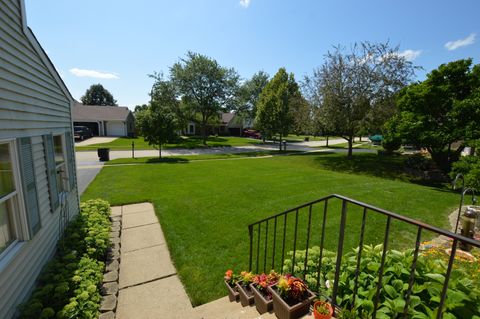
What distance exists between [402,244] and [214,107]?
26848mm

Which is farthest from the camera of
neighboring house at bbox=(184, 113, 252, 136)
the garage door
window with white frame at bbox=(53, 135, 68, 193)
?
neighboring house at bbox=(184, 113, 252, 136)

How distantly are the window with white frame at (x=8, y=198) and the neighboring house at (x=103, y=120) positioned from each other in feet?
117

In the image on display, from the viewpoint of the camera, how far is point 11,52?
2.96m

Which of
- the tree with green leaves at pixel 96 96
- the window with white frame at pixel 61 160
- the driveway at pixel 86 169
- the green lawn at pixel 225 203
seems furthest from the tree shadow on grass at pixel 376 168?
the tree with green leaves at pixel 96 96

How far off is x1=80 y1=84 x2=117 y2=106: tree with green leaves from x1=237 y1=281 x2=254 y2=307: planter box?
250 feet

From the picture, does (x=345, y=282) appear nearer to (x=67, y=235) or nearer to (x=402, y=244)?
(x=402, y=244)

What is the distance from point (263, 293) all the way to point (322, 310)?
34.2 inches

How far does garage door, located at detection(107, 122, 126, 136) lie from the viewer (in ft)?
116

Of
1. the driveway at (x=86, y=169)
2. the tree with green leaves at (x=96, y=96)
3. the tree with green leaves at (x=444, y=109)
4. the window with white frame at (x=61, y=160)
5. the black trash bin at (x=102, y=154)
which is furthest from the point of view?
the tree with green leaves at (x=96, y=96)

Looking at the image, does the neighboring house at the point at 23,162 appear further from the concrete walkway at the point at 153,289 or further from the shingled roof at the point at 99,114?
the shingled roof at the point at 99,114

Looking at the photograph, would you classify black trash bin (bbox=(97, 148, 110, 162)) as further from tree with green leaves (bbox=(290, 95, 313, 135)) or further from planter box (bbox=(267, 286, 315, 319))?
planter box (bbox=(267, 286, 315, 319))

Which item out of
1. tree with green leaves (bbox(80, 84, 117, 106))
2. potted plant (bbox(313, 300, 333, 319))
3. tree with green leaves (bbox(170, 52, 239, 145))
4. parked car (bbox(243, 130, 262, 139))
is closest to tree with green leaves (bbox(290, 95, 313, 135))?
tree with green leaves (bbox(170, 52, 239, 145))

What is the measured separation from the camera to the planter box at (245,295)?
297cm

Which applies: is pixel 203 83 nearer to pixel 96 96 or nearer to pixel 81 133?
pixel 81 133
